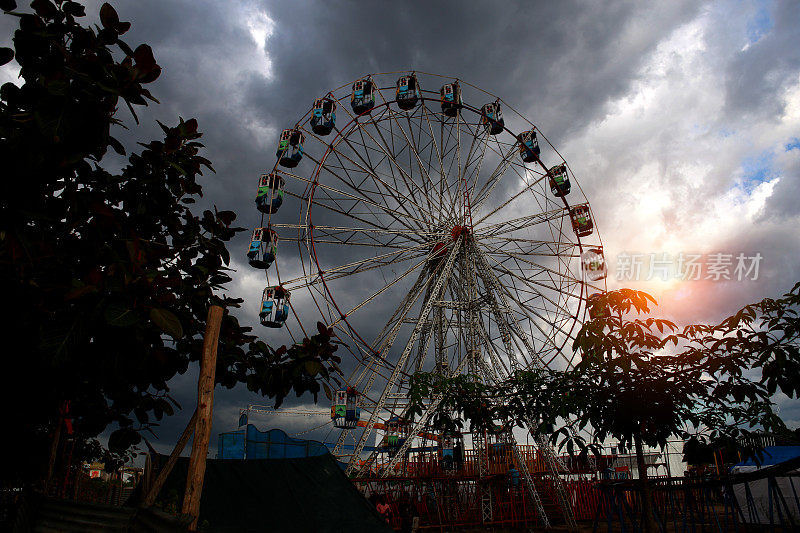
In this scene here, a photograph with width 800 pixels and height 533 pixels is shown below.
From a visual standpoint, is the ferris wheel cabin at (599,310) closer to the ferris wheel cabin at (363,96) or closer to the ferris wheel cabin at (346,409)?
the ferris wheel cabin at (346,409)

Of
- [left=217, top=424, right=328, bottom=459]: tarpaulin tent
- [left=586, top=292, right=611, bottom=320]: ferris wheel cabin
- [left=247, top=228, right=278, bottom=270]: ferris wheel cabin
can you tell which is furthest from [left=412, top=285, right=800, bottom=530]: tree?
[left=247, top=228, right=278, bottom=270]: ferris wheel cabin

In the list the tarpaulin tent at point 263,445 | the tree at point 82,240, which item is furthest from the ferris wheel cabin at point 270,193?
the tree at point 82,240

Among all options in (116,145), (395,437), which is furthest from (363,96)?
(116,145)

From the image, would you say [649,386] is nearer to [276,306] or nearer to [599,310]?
[599,310]

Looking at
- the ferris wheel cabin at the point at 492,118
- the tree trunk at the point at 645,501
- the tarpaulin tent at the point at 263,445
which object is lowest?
the tree trunk at the point at 645,501

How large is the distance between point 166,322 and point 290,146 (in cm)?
1737

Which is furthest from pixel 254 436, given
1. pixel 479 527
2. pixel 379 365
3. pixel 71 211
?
pixel 71 211

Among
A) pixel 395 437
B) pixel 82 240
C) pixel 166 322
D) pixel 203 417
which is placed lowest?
pixel 203 417

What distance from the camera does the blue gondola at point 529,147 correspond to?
2223 centimetres

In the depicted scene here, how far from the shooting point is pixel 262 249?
1855cm

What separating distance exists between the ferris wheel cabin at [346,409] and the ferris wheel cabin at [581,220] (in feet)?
38.0

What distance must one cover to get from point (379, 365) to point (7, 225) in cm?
1476

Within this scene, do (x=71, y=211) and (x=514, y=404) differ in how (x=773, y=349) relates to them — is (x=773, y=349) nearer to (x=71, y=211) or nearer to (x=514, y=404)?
(x=514, y=404)

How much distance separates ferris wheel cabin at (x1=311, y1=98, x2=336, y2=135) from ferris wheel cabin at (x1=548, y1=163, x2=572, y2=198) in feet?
31.4
